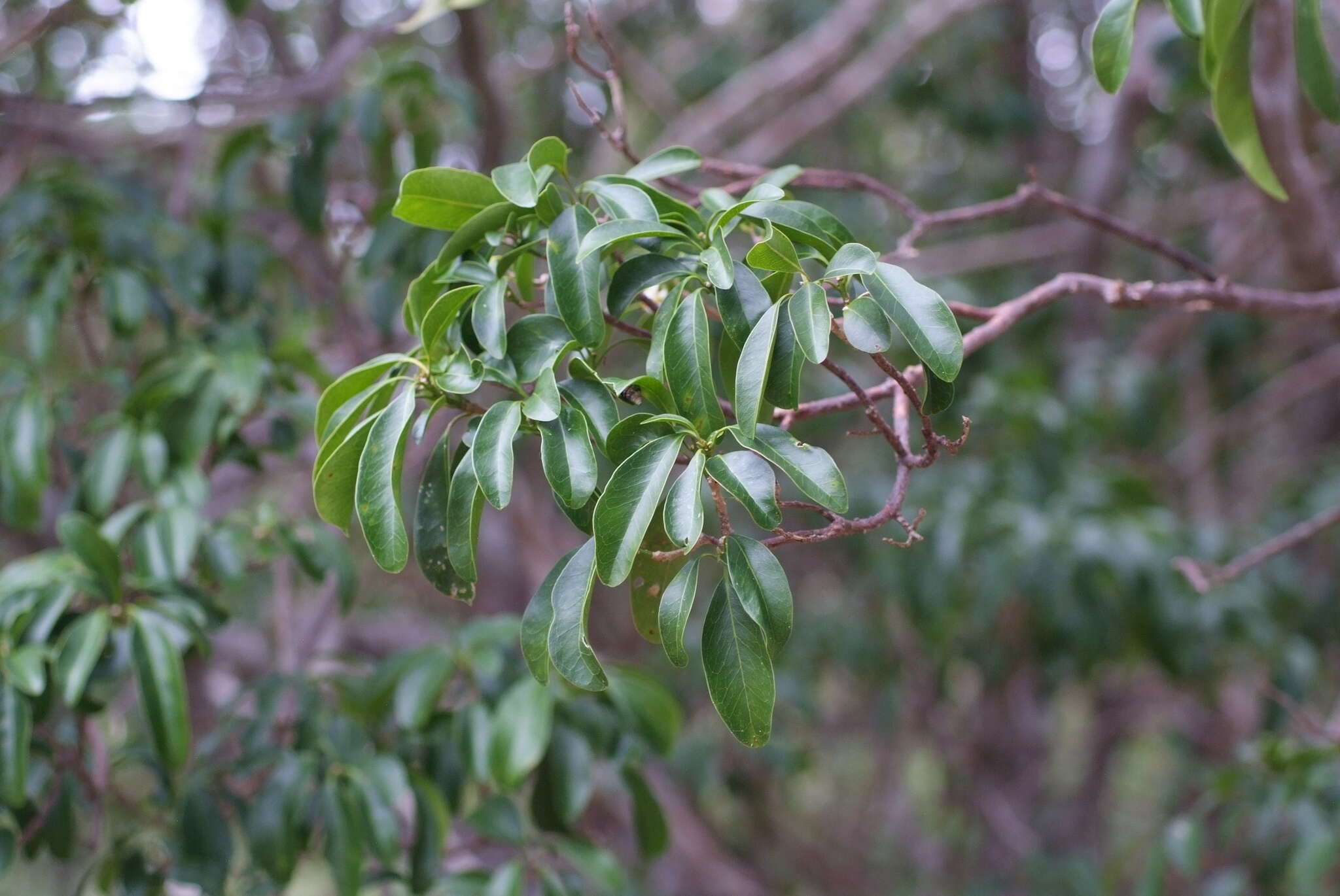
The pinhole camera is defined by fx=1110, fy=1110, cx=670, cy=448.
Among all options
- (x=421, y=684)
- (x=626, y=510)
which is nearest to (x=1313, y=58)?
(x=626, y=510)

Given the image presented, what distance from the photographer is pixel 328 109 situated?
1648 millimetres

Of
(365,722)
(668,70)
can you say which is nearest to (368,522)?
(365,722)

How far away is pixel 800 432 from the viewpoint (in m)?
2.54

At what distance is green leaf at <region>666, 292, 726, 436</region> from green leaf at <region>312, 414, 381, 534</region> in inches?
8.4

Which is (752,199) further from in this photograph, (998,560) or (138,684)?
(998,560)

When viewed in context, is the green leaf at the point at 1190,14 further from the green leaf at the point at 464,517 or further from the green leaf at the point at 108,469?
the green leaf at the point at 108,469

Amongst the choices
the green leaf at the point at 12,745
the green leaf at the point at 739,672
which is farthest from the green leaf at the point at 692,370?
the green leaf at the point at 12,745

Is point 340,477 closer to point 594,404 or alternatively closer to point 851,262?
point 594,404

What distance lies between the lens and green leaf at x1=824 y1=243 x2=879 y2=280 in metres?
0.73

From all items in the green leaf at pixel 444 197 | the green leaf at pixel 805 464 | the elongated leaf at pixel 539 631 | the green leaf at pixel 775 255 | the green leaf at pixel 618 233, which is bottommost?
the elongated leaf at pixel 539 631

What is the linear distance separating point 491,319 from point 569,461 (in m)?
0.13

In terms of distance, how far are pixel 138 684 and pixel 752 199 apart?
2.60ft

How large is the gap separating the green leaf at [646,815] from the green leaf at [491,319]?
727 mm

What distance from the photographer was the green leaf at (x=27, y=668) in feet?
3.45
